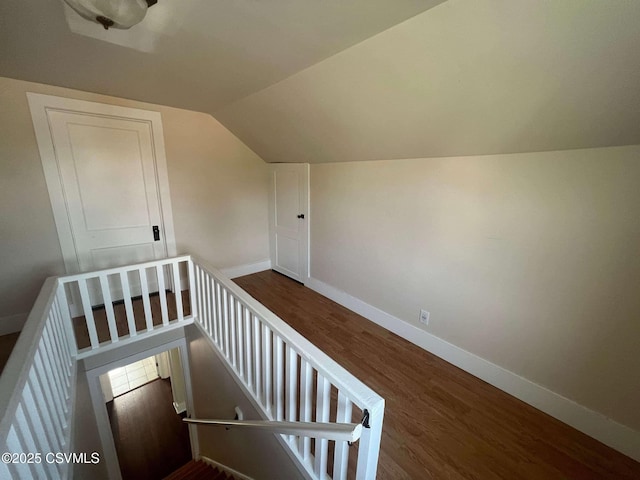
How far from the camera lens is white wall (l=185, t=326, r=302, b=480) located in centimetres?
163

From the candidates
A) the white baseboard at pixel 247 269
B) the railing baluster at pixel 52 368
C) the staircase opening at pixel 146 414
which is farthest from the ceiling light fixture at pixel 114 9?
the white baseboard at pixel 247 269

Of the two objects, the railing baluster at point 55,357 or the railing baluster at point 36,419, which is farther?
the railing baluster at point 55,357

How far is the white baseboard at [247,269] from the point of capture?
3742 mm

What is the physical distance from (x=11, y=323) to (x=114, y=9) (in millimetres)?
2992

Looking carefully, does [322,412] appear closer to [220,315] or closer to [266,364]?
[266,364]

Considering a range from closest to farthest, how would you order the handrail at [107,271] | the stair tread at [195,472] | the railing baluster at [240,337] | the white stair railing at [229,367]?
the white stair railing at [229,367] → the railing baluster at [240,337] → the handrail at [107,271] → the stair tread at [195,472]

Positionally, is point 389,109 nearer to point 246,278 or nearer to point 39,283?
point 246,278

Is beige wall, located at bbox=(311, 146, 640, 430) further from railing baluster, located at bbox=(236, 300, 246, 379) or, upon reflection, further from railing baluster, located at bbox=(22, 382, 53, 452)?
railing baluster, located at bbox=(22, 382, 53, 452)

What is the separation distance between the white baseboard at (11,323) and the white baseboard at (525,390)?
337cm

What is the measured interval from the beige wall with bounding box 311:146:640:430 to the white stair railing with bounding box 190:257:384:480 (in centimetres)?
121

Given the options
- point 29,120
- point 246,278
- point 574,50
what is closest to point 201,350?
point 246,278

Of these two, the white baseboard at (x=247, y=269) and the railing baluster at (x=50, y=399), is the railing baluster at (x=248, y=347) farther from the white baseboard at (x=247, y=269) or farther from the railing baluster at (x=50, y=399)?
the white baseboard at (x=247, y=269)

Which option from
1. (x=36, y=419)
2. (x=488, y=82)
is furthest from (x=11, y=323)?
(x=488, y=82)

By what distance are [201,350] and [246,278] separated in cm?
137
